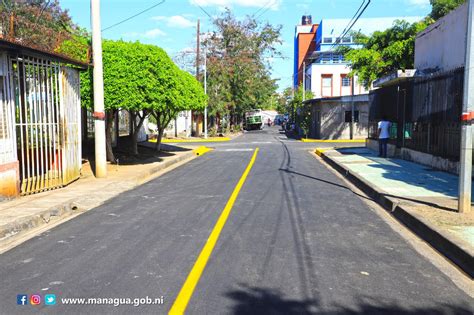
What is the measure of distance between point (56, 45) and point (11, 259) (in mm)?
8051

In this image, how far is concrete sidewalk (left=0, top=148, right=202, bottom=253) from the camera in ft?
25.0

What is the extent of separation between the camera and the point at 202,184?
13039 millimetres

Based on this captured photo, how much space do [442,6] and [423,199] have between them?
79.9ft

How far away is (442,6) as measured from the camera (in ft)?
96.4

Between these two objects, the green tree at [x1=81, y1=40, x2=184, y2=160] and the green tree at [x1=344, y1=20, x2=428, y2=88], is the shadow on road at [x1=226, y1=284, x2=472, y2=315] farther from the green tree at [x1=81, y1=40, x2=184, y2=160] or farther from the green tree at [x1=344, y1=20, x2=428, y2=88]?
the green tree at [x1=344, y1=20, x2=428, y2=88]

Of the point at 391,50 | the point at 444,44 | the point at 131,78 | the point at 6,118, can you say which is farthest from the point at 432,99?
the point at 391,50

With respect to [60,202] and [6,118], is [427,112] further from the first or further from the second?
[6,118]

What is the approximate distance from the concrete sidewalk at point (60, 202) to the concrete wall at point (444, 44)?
1171 centimetres

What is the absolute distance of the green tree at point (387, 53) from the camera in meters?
27.0

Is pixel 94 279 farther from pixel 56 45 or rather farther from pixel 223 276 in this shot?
pixel 56 45

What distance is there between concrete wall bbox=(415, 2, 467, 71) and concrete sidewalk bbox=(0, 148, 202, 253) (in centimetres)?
1171

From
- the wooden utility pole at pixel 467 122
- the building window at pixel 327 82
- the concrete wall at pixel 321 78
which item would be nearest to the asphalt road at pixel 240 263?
the wooden utility pole at pixel 467 122

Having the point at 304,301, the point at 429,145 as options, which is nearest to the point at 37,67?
the point at 304,301

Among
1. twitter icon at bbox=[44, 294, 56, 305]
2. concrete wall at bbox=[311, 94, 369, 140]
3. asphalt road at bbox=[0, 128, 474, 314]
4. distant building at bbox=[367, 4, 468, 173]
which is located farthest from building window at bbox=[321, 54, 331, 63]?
twitter icon at bbox=[44, 294, 56, 305]
